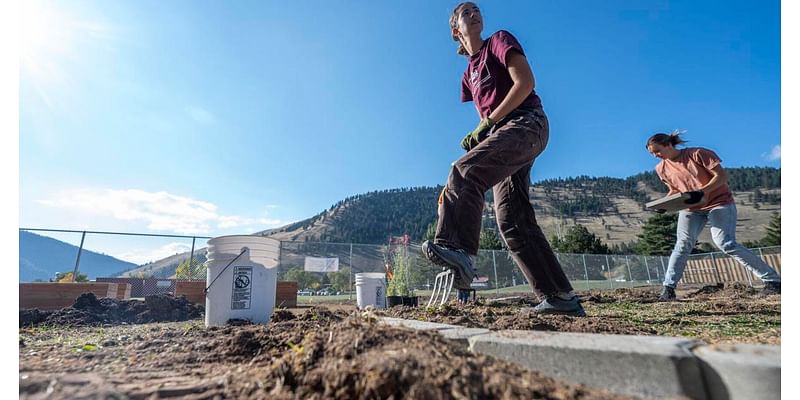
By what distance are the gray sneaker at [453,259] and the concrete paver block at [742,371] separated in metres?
1.03

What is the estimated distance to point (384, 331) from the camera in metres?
1.05

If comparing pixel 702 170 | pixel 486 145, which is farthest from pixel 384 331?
pixel 702 170

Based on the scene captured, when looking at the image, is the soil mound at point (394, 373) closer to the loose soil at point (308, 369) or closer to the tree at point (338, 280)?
the loose soil at point (308, 369)

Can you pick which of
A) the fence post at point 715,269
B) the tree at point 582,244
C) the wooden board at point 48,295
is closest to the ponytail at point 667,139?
the wooden board at point 48,295

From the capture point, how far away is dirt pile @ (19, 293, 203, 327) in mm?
3482

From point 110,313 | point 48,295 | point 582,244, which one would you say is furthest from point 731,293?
point 582,244

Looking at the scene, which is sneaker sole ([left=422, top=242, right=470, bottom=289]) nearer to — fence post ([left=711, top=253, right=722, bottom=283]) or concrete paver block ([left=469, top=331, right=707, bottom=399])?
concrete paver block ([left=469, top=331, right=707, bottom=399])

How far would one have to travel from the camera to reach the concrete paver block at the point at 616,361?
769 millimetres

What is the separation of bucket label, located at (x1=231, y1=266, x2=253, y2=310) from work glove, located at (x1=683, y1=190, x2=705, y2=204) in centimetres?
418

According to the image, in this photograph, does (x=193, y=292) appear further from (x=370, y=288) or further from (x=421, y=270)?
(x=421, y=270)

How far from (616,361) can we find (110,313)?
17.2 ft

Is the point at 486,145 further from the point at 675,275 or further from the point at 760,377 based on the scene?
the point at 675,275

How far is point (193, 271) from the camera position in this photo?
43.3 ft

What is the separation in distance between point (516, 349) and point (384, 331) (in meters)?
0.37
